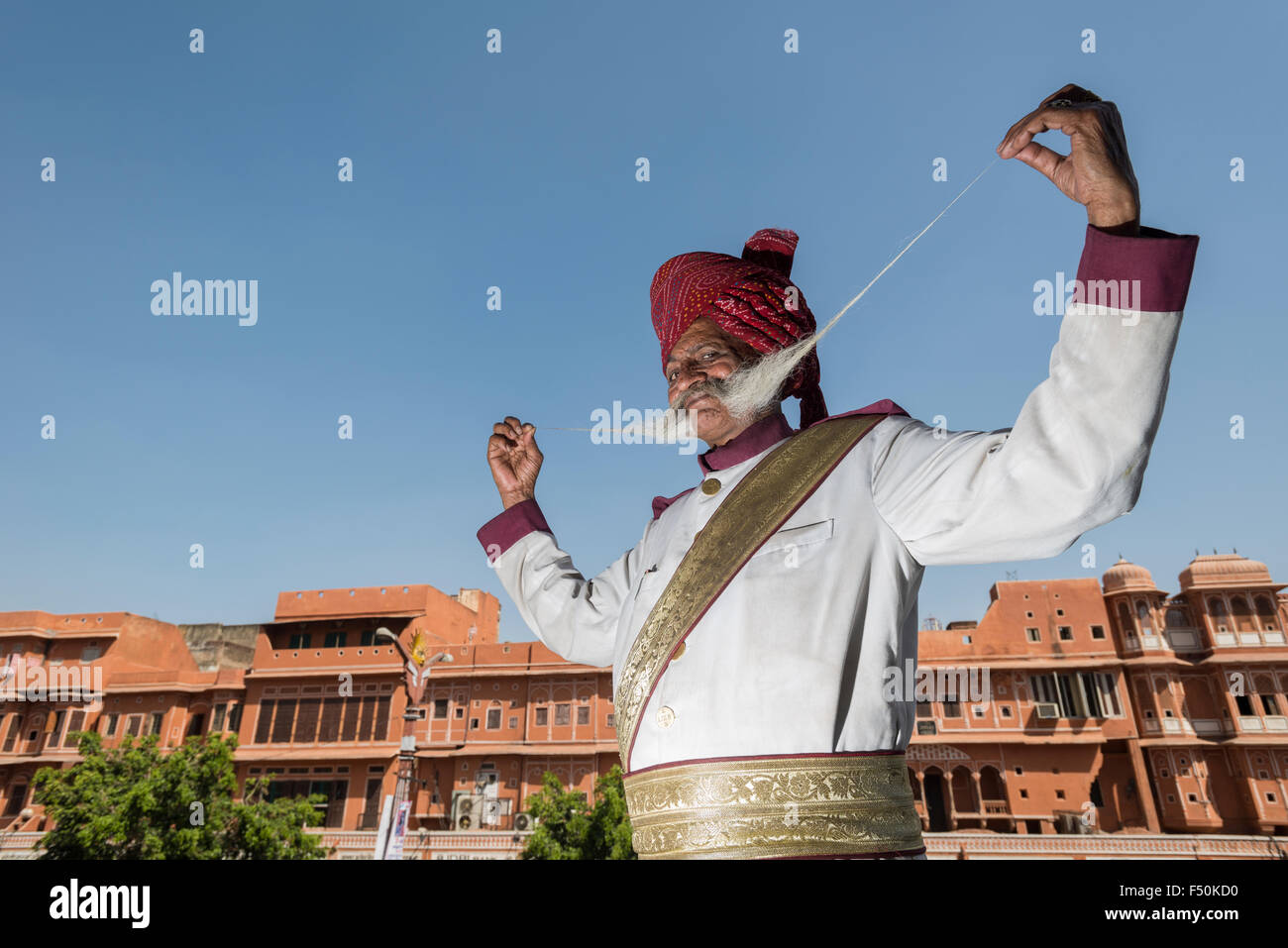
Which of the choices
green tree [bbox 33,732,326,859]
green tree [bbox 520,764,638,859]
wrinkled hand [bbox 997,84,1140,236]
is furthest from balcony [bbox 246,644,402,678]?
wrinkled hand [bbox 997,84,1140,236]

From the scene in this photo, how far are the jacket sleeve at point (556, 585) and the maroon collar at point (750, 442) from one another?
1.17ft

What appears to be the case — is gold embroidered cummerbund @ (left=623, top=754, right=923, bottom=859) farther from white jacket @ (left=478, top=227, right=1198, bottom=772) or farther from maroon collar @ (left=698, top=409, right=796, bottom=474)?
maroon collar @ (left=698, top=409, right=796, bottom=474)

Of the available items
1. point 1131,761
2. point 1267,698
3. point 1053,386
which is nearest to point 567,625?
point 1053,386

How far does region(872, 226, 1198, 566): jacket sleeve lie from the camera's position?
1421mm

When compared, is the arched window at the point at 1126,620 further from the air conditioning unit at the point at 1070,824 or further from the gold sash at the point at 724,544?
the gold sash at the point at 724,544

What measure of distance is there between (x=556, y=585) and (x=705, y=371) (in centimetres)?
82

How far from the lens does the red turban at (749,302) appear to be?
237 centimetres

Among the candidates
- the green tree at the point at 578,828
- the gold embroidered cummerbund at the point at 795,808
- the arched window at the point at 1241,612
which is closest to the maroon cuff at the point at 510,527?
the gold embroidered cummerbund at the point at 795,808

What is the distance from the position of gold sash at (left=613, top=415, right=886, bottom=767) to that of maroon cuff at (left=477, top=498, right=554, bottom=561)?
0.82m

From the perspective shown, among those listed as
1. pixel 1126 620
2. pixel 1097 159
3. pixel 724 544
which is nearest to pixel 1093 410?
pixel 1097 159

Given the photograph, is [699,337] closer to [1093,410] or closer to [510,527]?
[510,527]

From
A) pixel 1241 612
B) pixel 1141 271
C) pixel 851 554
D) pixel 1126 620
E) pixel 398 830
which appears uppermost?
pixel 1126 620

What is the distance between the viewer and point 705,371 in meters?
2.38
